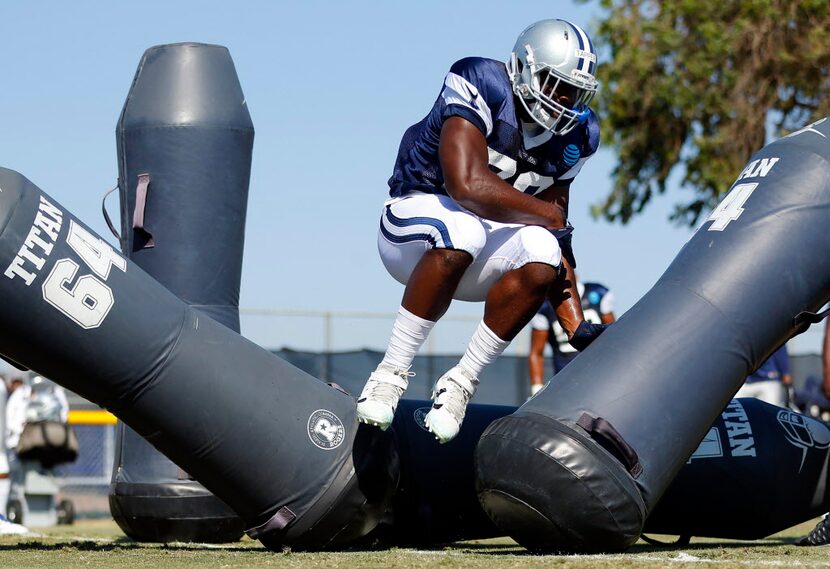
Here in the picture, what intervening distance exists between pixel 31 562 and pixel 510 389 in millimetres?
10375

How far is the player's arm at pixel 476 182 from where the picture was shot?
4.28m

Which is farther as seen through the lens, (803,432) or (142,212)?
(142,212)

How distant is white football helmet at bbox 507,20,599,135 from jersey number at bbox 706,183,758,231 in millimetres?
595

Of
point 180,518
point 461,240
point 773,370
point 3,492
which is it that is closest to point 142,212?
point 180,518

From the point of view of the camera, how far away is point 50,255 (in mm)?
4062

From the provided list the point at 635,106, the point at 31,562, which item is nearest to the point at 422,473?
the point at 31,562

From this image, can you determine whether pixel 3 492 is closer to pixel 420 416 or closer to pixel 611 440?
pixel 420 416

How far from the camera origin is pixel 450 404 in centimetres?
438

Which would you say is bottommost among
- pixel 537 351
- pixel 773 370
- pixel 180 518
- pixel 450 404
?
pixel 180 518

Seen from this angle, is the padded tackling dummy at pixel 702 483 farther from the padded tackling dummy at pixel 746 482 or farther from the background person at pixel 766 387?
the background person at pixel 766 387

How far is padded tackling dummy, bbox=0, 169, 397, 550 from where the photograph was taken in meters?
4.05

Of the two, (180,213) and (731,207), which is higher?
(731,207)

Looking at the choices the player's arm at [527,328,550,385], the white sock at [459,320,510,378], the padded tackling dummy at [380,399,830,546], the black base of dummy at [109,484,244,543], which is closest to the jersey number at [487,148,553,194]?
the white sock at [459,320,510,378]

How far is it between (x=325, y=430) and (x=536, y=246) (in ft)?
3.13
